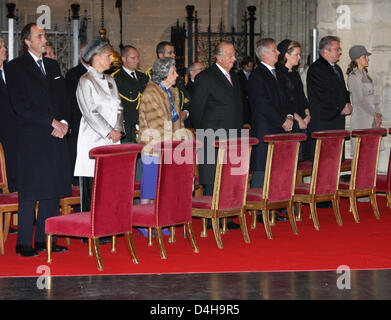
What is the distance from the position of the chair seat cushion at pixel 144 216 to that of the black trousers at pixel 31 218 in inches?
26.6

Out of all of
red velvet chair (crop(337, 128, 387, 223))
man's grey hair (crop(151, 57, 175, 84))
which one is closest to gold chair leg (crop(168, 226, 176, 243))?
man's grey hair (crop(151, 57, 175, 84))

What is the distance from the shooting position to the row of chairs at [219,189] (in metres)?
5.92

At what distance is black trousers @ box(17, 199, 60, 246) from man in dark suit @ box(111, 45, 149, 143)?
1523 mm

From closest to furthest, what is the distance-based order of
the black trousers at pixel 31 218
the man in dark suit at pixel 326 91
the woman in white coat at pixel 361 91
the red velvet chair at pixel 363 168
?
1. the black trousers at pixel 31 218
2. the red velvet chair at pixel 363 168
3. the man in dark suit at pixel 326 91
4. the woman in white coat at pixel 361 91

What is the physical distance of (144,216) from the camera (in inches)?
249

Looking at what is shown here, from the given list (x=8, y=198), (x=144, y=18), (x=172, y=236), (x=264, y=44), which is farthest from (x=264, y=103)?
(x=144, y=18)

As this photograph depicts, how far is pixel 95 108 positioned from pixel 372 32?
4664mm

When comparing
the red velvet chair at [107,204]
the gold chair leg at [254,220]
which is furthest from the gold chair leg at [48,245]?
the gold chair leg at [254,220]

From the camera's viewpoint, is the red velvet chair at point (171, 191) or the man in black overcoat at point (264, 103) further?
the man in black overcoat at point (264, 103)

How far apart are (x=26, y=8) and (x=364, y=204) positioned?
8712 mm

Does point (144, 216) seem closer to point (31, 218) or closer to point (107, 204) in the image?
point (107, 204)

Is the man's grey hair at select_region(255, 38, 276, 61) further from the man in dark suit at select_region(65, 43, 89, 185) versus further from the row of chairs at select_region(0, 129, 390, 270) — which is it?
the man in dark suit at select_region(65, 43, 89, 185)

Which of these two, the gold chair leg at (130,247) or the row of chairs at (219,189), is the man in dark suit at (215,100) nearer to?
the row of chairs at (219,189)

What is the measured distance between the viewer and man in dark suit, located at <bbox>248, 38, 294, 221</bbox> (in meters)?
7.98
